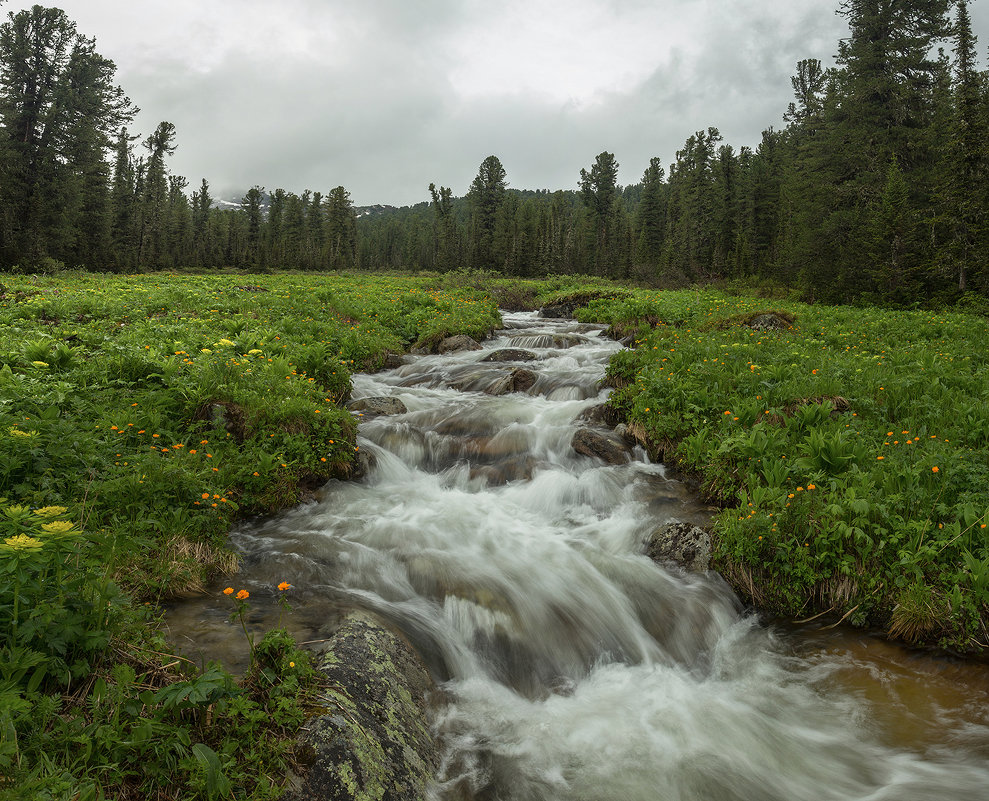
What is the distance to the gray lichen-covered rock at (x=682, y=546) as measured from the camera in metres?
5.60

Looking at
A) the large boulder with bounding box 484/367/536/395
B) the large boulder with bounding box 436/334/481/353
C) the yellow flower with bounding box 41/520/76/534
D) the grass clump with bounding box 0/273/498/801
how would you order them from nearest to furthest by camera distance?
1. the grass clump with bounding box 0/273/498/801
2. the yellow flower with bounding box 41/520/76/534
3. the large boulder with bounding box 484/367/536/395
4. the large boulder with bounding box 436/334/481/353

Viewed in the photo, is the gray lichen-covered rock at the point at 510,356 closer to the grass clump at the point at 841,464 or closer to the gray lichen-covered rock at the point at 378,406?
the grass clump at the point at 841,464

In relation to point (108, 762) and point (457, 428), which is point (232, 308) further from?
point (108, 762)

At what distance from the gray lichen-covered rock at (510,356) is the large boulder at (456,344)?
113cm

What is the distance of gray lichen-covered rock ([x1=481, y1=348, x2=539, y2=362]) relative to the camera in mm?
14011

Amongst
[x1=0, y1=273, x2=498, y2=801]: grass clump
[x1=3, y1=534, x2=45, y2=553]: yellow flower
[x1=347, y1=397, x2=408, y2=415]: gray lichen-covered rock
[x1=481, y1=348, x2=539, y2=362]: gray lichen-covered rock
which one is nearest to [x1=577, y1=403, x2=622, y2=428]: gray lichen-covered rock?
[x1=347, y1=397, x2=408, y2=415]: gray lichen-covered rock

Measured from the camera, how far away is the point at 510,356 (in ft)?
46.6

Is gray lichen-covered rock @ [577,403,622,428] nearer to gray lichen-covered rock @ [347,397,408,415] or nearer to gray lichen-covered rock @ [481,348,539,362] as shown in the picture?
gray lichen-covered rock @ [347,397,408,415]

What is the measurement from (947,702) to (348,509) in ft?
19.5

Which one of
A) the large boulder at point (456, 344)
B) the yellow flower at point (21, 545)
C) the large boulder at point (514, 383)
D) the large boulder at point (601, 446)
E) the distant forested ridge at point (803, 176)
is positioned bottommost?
the large boulder at point (601, 446)

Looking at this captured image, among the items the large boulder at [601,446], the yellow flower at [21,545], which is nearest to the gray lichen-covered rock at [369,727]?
the yellow flower at [21,545]

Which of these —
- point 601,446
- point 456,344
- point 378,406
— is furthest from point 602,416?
point 456,344

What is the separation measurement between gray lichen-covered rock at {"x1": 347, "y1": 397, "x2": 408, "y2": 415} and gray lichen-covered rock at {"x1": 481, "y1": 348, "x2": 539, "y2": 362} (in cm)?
448

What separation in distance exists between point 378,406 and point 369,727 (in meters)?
7.14
